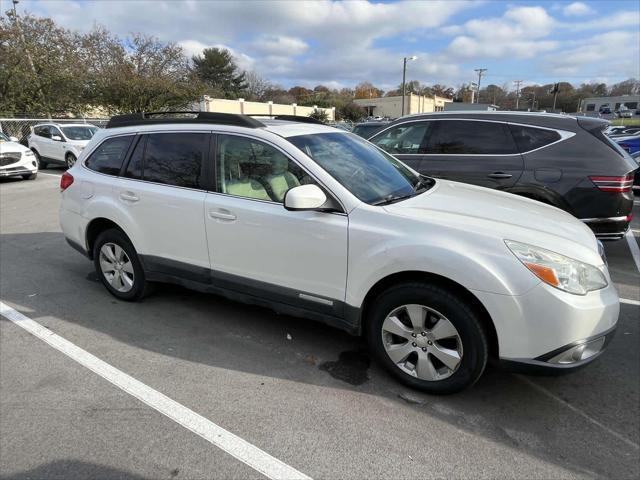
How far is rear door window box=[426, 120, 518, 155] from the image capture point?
545 cm

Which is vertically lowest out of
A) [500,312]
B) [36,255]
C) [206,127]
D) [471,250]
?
[36,255]

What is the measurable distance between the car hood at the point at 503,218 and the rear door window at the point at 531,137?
2.12 meters

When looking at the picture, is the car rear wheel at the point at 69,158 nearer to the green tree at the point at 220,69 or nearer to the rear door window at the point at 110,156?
the rear door window at the point at 110,156

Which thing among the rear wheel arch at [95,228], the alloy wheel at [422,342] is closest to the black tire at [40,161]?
the rear wheel arch at [95,228]

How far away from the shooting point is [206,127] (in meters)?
3.64

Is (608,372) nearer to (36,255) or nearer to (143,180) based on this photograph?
(143,180)

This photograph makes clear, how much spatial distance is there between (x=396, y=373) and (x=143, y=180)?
2.81 meters

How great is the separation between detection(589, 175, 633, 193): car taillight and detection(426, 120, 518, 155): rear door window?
955mm

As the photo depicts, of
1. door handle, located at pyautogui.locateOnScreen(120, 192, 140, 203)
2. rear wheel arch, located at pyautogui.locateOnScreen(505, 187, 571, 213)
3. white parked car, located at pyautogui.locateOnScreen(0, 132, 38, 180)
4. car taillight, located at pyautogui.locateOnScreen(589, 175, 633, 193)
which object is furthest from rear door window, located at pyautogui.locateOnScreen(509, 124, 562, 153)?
white parked car, located at pyautogui.locateOnScreen(0, 132, 38, 180)

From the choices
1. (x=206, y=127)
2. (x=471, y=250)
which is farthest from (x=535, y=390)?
(x=206, y=127)

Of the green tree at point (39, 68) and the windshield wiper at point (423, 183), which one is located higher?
the green tree at point (39, 68)

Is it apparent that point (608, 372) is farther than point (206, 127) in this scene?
No

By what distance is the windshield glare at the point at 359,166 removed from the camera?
316 centimetres

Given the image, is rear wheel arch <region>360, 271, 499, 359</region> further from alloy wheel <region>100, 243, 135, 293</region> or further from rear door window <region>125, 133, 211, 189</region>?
alloy wheel <region>100, 243, 135, 293</region>
